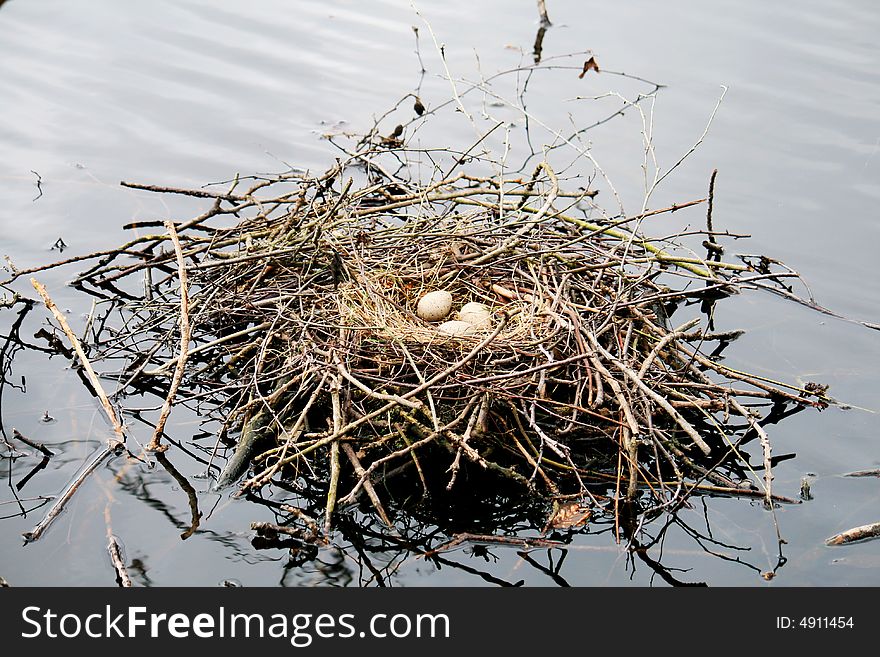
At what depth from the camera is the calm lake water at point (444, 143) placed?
3273mm

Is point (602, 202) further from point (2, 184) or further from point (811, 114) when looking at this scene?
point (2, 184)

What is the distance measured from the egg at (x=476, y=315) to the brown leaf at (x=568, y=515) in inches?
32.5

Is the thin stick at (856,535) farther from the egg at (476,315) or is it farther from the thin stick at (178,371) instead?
the thin stick at (178,371)

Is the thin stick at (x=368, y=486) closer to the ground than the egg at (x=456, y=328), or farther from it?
closer to the ground

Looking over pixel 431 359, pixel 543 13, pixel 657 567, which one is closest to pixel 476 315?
pixel 431 359

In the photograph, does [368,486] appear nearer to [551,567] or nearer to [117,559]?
[551,567]

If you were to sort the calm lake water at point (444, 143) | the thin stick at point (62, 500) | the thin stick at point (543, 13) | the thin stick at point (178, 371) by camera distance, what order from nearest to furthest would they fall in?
the thin stick at point (62, 500), the calm lake water at point (444, 143), the thin stick at point (178, 371), the thin stick at point (543, 13)

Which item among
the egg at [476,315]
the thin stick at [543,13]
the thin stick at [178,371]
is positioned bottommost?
the thin stick at [178,371]

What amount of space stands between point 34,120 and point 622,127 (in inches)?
166

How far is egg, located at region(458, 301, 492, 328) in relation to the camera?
12.8 feet

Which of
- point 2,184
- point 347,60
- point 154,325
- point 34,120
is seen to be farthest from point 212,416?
point 347,60

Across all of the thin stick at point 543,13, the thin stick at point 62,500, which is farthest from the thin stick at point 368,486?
the thin stick at point 543,13

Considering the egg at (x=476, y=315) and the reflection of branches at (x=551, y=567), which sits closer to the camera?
the reflection of branches at (x=551, y=567)

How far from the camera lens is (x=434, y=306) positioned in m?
3.96
